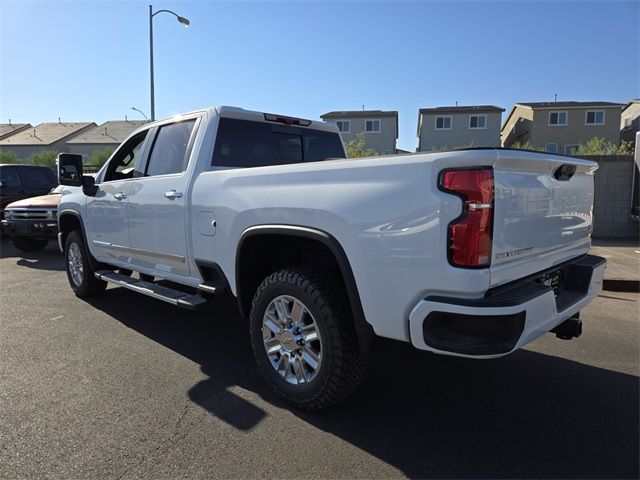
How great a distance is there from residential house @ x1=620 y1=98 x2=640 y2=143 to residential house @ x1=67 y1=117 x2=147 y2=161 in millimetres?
47938

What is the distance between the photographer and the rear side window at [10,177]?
37.7ft

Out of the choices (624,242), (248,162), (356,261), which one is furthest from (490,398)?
(624,242)

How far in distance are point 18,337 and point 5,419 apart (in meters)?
1.83

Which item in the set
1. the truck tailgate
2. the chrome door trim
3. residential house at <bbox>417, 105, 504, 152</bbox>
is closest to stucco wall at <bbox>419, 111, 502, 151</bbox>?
residential house at <bbox>417, 105, 504, 152</bbox>

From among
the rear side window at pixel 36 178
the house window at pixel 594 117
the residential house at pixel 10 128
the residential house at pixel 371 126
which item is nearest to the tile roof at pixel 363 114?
the residential house at pixel 371 126

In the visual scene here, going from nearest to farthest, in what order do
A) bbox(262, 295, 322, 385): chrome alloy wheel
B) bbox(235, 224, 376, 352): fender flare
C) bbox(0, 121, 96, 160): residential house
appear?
1. bbox(235, 224, 376, 352): fender flare
2. bbox(262, 295, 322, 385): chrome alloy wheel
3. bbox(0, 121, 96, 160): residential house

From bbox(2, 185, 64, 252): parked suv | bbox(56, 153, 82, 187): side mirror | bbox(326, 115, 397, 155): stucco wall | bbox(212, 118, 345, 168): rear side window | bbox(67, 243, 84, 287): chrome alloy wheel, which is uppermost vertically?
bbox(326, 115, 397, 155): stucco wall

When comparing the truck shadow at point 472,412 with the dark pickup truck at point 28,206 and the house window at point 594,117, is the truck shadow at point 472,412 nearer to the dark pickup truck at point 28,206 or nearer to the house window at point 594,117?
the dark pickup truck at point 28,206

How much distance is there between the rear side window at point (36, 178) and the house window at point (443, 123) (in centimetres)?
2935

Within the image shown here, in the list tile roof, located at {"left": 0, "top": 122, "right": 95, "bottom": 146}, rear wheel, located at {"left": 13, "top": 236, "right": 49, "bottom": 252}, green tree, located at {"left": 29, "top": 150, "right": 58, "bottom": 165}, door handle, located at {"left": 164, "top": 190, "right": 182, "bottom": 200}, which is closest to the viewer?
door handle, located at {"left": 164, "top": 190, "right": 182, "bottom": 200}

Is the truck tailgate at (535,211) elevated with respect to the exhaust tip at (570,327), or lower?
elevated

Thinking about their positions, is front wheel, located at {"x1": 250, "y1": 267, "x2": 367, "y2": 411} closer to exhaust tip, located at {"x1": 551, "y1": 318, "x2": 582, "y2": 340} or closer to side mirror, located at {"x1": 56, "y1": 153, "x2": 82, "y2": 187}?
exhaust tip, located at {"x1": 551, "y1": 318, "x2": 582, "y2": 340}

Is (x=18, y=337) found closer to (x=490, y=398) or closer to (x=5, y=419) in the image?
(x=5, y=419)

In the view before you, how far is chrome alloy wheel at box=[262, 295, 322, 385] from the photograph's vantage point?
2838mm
